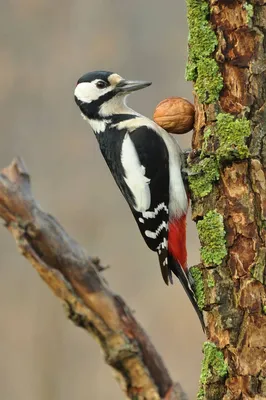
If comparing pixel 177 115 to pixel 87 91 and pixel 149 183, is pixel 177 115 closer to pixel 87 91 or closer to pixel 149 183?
pixel 149 183

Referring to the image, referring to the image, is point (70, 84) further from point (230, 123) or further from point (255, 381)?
point (255, 381)

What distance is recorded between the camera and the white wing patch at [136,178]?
212 cm

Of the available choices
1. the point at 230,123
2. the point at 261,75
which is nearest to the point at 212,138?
the point at 230,123

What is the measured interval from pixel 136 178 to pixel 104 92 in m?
0.31

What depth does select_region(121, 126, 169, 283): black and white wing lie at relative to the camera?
2.11 m

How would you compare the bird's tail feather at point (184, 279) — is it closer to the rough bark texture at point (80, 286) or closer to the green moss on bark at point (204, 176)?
the green moss on bark at point (204, 176)

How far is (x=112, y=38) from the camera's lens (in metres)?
3.75

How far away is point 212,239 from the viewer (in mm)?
1793

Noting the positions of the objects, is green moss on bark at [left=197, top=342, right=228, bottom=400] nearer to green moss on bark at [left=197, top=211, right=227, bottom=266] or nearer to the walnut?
green moss on bark at [left=197, top=211, right=227, bottom=266]

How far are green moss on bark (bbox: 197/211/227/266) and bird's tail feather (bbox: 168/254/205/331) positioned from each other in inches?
5.2

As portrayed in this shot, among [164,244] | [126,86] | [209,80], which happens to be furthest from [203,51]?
[164,244]

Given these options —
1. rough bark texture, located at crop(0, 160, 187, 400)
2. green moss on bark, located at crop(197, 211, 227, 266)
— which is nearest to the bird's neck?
green moss on bark, located at crop(197, 211, 227, 266)

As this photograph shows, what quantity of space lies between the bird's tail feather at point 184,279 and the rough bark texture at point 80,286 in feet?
2.26

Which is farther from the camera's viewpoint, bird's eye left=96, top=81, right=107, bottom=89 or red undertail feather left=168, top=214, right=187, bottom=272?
bird's eye left=96, top=81, right=107, bottom=89
